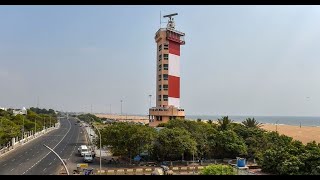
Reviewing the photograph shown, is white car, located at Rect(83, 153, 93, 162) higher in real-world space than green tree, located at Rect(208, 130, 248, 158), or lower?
lower

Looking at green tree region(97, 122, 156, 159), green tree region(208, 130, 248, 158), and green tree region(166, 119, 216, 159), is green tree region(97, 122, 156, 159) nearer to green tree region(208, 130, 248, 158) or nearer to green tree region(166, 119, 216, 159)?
green tree region(166, 119, 216, 159)

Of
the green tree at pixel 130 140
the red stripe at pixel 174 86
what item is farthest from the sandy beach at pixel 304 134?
the green tree at pixel 130 140

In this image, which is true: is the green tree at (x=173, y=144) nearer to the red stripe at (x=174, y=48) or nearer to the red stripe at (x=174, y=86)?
the red stripe at (x=174, y=86)

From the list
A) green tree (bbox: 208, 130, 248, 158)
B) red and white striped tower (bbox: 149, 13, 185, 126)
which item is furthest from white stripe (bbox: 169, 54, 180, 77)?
green tree (bbox: 208, 130, 248, 158)

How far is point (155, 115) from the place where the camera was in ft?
173

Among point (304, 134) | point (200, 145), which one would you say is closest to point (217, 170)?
point (200, 145)

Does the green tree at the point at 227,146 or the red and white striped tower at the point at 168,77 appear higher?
the red and white striped tower at the point at 168,77

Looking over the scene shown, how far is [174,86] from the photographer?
51.6m

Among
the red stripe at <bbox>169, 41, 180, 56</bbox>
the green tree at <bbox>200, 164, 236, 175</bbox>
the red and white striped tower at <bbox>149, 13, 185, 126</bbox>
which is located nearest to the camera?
the green tree at <bbox>200, 164, 236, 175</bbox>

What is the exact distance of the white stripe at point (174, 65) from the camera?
168 ft

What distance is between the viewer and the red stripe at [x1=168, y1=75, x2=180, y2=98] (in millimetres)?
51094

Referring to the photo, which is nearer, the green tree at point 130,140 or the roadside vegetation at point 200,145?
the roadside vegetation at point 200,145

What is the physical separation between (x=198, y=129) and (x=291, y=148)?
1415cm

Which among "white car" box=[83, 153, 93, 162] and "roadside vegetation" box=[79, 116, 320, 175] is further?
"white car" box=[83, 153, 93, 162]
